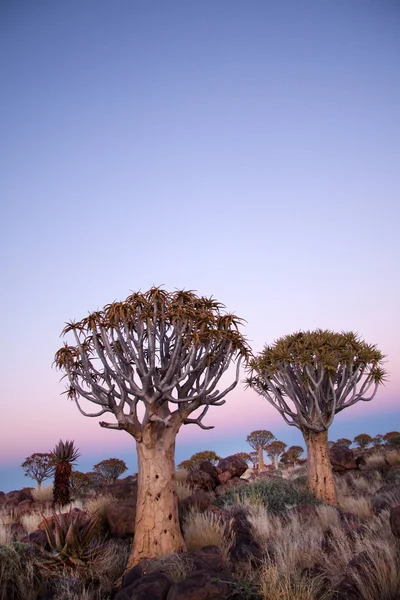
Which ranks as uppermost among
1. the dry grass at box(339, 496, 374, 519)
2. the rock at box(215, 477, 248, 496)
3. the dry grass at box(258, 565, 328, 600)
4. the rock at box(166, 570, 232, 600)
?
the rock at box(166, 570, 232, 600)

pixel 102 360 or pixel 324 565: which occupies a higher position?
pixel 102 360

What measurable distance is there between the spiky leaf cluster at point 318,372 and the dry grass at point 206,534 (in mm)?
6553

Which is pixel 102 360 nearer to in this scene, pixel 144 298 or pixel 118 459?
pixel 144 298

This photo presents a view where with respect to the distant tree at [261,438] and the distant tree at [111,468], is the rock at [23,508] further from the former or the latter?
the distant tree at [261,438]

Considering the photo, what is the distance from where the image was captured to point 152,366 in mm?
7543

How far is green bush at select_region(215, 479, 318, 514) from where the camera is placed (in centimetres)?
1299

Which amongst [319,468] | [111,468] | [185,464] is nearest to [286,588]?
[319,468]

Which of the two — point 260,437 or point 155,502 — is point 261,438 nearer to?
point 260,437

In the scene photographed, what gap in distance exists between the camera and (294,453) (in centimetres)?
4116

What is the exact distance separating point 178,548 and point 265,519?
10.7ft

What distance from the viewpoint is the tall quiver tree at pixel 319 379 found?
14.8m

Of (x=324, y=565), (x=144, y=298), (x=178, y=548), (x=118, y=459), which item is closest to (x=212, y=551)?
(x=178, y=548)

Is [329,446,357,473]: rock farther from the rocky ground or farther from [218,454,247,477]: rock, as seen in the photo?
the rocky ground

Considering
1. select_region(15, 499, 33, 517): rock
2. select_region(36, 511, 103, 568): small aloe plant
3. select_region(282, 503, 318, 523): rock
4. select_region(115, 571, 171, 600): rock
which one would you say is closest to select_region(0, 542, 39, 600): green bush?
select_region(36, 511, 103, 568): small aloe plant
